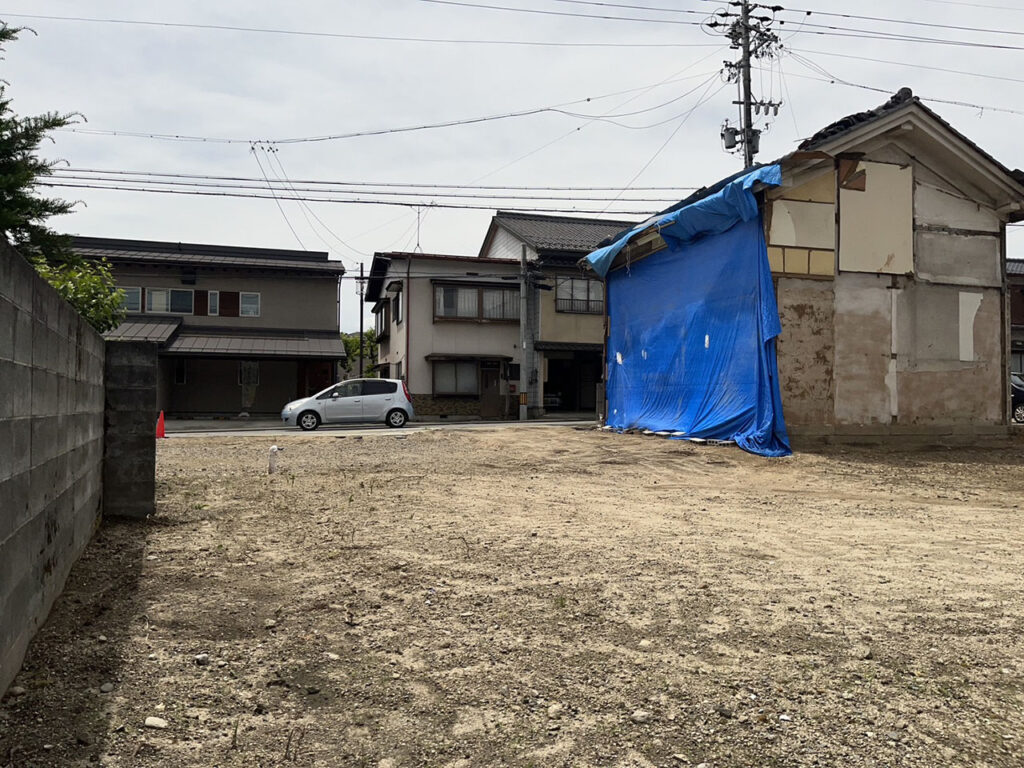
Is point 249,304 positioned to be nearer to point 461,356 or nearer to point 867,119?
point 461,356

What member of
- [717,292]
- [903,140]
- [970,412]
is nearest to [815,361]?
[717,292]

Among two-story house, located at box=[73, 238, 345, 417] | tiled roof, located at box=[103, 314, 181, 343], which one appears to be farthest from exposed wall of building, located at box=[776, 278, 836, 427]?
tiled roof, located at box=[103, 314, 181, 343]

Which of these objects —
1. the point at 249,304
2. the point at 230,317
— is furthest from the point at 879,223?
the point at 230,317

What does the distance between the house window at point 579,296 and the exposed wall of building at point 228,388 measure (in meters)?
10.1

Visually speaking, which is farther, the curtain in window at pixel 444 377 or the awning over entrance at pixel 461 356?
the curtain in window at pixel 444 377

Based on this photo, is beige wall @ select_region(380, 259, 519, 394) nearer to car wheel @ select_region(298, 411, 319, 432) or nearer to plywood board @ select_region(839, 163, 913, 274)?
car wheel @ select_region(298, 411, 319, 432)

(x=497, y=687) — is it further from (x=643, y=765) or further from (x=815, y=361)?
(x=815, y=361)

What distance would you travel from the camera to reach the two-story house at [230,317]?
26.1 m

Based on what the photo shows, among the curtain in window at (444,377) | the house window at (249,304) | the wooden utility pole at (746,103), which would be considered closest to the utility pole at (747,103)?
the wooden utility pole at (746,103)

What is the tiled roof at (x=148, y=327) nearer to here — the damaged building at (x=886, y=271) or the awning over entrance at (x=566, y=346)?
the awning over entrance at (x=566, y=346)

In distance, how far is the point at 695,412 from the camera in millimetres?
13805

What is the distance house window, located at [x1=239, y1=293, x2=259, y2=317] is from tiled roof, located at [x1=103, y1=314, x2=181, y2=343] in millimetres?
2183

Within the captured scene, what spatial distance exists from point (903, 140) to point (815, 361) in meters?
4.54

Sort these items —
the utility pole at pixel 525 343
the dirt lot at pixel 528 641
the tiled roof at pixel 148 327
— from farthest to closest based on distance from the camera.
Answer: the utility pole at pixel 525 343, the tiled roof at pixel 148 327, the dirt lot at pixel 528 641
